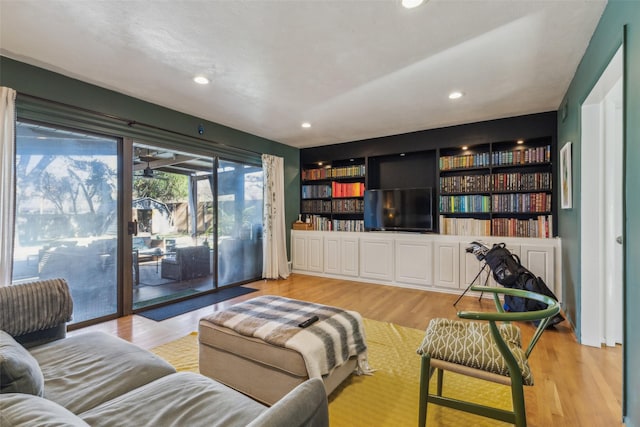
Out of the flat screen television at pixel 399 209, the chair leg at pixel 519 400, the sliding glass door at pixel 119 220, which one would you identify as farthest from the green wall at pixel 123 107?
the chair leg at pixel 519 400

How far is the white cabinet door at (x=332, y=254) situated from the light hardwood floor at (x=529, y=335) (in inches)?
9.5

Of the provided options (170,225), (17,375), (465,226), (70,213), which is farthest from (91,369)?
(465,226)

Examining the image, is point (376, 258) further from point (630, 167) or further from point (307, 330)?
point (630, 167)

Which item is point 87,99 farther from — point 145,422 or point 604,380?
point 604,380

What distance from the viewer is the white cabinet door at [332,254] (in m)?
5.34

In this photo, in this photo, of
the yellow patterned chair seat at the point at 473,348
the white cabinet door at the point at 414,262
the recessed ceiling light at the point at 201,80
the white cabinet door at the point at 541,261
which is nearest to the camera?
the yellow patterned chair seat at the point at 473,348

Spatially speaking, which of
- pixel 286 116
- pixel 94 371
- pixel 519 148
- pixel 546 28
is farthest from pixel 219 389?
pixel 519 148

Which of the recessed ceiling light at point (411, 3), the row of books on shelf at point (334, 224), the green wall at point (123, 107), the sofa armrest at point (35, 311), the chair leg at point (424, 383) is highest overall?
the recessed ceiling light at point (411, 3)

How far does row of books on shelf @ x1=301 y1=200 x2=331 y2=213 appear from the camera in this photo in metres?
5.85

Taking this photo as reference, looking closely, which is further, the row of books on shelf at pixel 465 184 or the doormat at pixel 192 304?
the row of books on shelf at pixel 465 184

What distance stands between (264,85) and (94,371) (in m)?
2.67

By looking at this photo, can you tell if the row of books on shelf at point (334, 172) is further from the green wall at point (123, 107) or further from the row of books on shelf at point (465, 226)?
the row of books on shelf at point (465, 226)

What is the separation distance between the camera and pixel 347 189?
5.53 metres

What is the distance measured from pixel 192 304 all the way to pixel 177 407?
2.93 m
